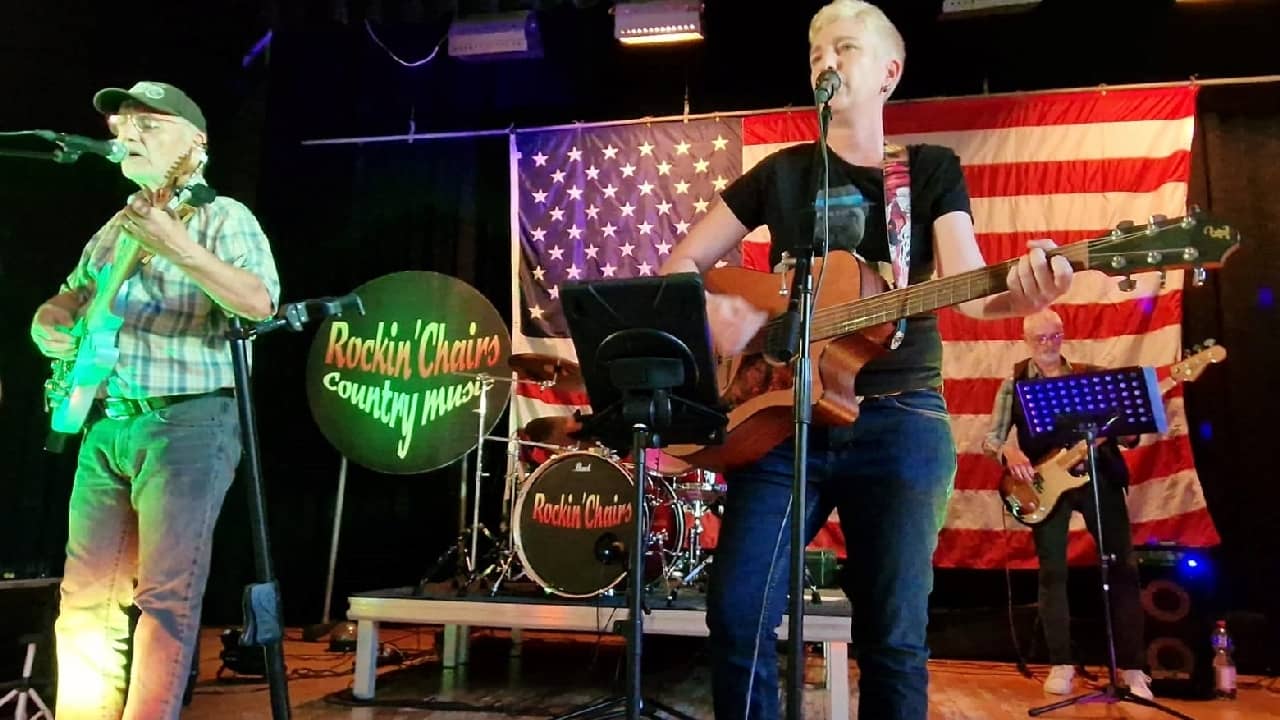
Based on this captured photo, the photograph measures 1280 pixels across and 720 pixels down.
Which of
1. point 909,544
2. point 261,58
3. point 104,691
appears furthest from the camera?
point 261,58

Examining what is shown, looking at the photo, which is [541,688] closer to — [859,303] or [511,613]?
[511,613]

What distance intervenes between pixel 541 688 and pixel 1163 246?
11.9ft

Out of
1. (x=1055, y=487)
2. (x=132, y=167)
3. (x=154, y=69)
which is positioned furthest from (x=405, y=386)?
(x=1055, y=487)

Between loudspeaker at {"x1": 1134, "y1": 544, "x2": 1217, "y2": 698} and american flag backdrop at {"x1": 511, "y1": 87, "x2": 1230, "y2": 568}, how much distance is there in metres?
0.35

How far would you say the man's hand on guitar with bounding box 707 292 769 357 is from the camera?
2.23 m

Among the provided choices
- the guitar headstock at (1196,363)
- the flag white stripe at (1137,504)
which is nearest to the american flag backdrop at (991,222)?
the flag white stripe at (1137,504)

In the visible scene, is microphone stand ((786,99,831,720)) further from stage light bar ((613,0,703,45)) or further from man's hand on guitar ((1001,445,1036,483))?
stage light bar ((613,0,703,45))

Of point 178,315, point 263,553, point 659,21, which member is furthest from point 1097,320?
point 263,553

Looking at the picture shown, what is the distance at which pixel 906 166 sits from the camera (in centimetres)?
214

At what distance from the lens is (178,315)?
8.15 feet

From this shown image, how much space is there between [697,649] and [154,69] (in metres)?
4.80

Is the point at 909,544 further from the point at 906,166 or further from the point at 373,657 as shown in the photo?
the point at 373,657

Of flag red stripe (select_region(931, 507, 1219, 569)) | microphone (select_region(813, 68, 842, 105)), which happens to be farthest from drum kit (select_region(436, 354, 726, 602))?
microphone (select_region(813, 68, 842, 105))

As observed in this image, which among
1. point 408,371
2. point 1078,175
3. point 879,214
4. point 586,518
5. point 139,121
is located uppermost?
point 1078,175
